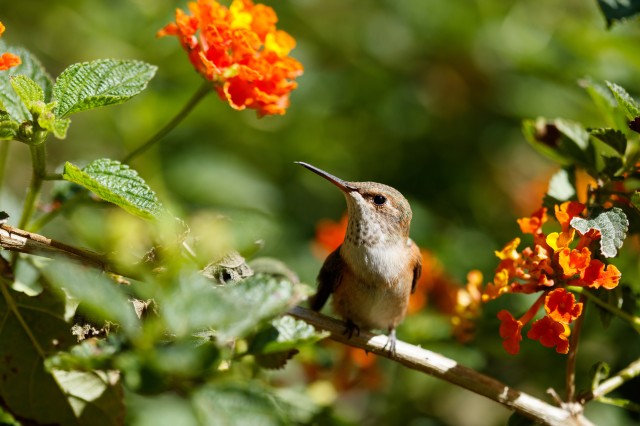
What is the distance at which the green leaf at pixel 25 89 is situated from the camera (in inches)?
58.2

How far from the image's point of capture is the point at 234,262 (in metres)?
1.67

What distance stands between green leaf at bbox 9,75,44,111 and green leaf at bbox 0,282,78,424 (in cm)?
41

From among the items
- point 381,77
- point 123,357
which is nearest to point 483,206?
point 381,77

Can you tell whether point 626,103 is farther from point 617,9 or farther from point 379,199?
point 379,199

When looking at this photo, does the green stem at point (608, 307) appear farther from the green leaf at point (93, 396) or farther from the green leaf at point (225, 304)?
the green leaf at point (93, 396)

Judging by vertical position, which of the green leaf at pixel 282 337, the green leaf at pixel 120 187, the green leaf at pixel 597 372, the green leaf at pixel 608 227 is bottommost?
the green leaf at pixel 597 372

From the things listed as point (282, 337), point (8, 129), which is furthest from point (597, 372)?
point (8, 129)

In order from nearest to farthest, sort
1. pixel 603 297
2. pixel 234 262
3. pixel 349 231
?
pixel 234 262 < pixel 603 297 < pixel 349 231

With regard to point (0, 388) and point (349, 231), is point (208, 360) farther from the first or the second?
point (349, 231)

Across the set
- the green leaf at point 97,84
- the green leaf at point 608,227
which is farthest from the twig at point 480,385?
the green leaf at point 97,84

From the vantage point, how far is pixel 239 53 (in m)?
Result: 1.80

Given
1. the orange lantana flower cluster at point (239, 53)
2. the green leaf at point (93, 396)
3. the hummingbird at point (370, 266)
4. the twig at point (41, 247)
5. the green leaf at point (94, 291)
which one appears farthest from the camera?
the hummingbird at point (370, 266)

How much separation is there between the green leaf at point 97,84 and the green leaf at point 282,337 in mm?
570

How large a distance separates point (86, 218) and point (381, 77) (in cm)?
224
